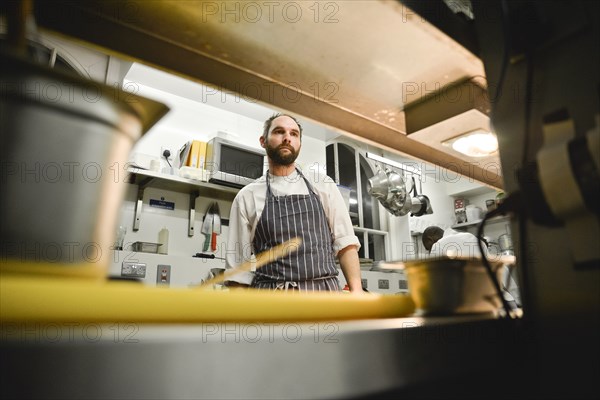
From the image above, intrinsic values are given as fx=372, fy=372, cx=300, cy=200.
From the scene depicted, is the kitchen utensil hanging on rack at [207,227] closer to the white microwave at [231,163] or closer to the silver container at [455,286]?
the white microwave at [231,163]

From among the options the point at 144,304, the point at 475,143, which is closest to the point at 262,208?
the point at 475,143

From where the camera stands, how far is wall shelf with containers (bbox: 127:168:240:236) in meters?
2.73

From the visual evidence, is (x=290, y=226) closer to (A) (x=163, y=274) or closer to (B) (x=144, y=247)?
(A) (x=163, y=274)

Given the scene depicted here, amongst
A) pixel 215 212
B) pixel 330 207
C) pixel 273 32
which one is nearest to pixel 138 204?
pixel 215 212

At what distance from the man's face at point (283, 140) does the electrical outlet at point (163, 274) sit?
3.76ft

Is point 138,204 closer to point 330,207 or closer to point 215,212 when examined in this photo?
point 215,212

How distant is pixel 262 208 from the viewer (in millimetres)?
1853

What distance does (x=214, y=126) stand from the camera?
11.6 feet

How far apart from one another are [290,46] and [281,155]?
1193mm

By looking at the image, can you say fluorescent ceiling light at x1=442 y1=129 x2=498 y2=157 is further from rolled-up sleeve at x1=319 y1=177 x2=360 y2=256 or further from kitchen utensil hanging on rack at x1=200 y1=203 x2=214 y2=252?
kitchen utensil hanging on rack at x1=200 y1=203 x2=214 y2=252

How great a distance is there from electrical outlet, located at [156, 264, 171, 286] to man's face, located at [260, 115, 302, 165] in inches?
45.1

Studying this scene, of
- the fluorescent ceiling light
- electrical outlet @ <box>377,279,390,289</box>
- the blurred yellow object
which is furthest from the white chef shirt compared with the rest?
electrical outlet @ <box>377,279,390,289</box>

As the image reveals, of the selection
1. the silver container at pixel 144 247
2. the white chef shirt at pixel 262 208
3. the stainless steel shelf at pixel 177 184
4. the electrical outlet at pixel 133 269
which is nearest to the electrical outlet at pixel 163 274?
the electrical outlet at pixel 133 269

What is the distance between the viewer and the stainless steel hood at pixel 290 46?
0.67 meters
